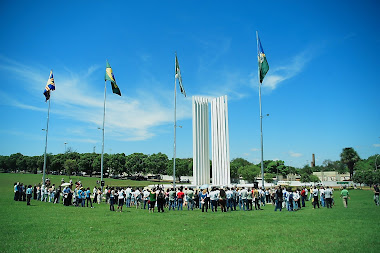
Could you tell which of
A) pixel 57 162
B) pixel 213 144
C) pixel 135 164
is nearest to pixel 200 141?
pixel 213 144

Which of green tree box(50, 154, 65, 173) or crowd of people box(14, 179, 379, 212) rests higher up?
green tree box(50, 154, 65, 173)

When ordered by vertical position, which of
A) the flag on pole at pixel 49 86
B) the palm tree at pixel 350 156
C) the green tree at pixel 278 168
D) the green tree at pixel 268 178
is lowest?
the green tree at pixel 268 178

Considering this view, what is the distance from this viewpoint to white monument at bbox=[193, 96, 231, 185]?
3928cm

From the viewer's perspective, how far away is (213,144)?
40125 millimetres

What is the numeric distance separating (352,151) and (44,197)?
8388 centimetres

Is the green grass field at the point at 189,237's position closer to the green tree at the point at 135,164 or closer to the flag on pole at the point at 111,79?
the flag on pole at the point at 111,79

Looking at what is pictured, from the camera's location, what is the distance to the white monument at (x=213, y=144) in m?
39.3

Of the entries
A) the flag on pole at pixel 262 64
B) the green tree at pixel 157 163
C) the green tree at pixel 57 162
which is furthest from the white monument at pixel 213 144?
the green tree at pixel 57 162

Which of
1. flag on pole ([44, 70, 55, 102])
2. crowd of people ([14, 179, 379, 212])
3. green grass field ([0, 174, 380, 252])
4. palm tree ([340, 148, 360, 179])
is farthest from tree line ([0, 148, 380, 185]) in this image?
green grass field ([0, 174, 380, 252])

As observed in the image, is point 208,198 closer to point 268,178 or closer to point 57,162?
point 268,178

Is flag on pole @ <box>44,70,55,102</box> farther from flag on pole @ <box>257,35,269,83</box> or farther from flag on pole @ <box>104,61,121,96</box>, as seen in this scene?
flag on pole @ <box>257,35,269,83</box>

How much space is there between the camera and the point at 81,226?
451 inches

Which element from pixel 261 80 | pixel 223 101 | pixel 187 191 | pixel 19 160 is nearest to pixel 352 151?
pixel 223 101

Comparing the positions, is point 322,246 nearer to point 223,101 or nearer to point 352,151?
point 223,101
